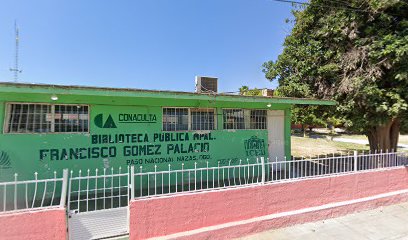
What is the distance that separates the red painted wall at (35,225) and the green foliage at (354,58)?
8465 millimetres

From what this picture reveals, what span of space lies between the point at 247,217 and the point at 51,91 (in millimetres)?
4751

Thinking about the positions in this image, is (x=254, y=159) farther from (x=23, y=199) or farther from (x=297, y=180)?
(x=23, y=199)

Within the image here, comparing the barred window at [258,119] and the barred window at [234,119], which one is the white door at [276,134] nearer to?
the barred window at [258,119]

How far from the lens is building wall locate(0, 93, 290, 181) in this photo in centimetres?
566

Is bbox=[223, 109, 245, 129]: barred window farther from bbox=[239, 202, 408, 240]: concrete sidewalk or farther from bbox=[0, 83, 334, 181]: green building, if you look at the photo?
bbox=[239, 202, 408, 240]: concrete sidewalk

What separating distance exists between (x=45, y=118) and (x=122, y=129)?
180 cm

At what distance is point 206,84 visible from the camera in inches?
378

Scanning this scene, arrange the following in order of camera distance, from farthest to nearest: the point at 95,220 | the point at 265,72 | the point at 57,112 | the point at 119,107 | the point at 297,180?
1. the point at 265,72
2. the point at 119,107
3. the point at 57,112
4. the point at 297,180
5. the point at 95,220

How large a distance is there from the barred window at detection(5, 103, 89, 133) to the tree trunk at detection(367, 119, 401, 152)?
10.0 m

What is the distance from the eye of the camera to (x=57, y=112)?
19.6ft

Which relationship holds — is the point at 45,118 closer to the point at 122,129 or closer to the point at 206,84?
the point at 122,129

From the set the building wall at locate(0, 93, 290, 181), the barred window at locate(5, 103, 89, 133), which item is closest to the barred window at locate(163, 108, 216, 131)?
the building wall at locate(0, 93, 290, 181)

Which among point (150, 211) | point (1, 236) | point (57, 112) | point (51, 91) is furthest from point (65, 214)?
point (57, 112)

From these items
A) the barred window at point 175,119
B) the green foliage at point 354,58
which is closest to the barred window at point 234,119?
the barred window at point 175,119
